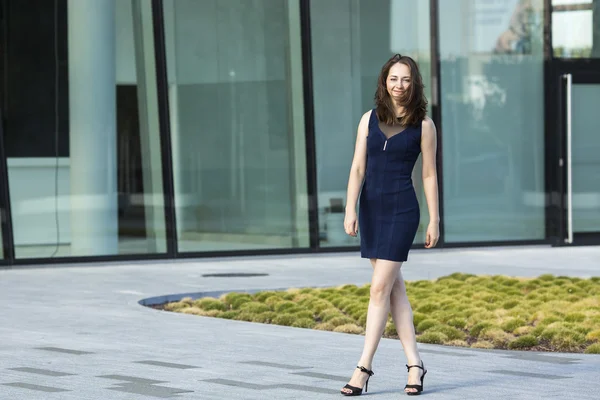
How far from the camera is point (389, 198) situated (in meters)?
6.66

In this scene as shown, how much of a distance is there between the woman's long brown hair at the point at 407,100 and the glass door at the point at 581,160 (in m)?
12.8

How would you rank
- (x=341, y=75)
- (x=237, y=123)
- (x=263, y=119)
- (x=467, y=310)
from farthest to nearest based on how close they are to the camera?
1. (x=341, y=75)
2. (x=263, y=119)
3. (x=237, y=123)
4. (x=467, y=310)

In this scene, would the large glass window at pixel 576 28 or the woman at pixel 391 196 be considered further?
the large glass window at pixel 576 28

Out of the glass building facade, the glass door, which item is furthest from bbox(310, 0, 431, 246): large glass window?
the glass door

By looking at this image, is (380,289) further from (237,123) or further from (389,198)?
(237,123)

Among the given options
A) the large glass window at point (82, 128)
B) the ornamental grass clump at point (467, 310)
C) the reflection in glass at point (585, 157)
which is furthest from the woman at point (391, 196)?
the reflection in glass at point (585, 157)

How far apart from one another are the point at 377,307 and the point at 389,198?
1.93ft

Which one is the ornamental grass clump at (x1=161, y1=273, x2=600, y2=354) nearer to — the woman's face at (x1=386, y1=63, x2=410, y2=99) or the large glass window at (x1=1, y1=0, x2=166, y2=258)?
the woman's face at (x1=386, y1=63, x2=410, y2=99)

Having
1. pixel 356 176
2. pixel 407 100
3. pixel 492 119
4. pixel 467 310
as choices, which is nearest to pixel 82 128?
pixel 492 119

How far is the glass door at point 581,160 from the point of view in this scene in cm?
1919

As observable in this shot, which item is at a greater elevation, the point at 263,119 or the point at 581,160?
the point at 263,119

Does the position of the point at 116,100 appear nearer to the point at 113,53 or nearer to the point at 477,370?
the point at 113,53

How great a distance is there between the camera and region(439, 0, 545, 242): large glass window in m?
18.6

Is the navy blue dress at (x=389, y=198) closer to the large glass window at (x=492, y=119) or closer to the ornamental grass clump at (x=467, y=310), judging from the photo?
the ornamental grass clump at (x=467, y=310)
